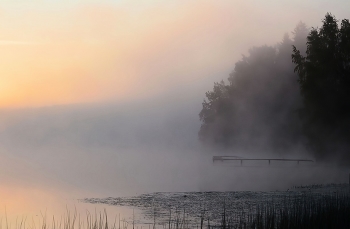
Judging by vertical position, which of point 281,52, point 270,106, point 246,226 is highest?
point 281,52

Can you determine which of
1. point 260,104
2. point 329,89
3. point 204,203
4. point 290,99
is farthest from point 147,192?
point 260,104

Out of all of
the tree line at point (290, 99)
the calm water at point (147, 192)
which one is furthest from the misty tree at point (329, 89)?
the calm water at point (147, 192)

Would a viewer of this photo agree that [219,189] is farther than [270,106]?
No

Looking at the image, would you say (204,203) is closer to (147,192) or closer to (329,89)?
(147,192)

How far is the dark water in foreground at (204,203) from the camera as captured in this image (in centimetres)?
2007

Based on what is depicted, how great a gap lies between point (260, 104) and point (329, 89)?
73.8 feet

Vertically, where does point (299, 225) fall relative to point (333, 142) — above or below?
below

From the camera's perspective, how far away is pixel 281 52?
62.8 meters

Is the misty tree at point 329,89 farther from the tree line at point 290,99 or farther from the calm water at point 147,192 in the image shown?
the calm water at point 147,192

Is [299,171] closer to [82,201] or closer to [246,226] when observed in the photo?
[82,201]

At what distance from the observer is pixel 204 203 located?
24.8 m

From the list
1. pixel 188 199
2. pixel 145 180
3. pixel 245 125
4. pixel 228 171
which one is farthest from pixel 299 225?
pixel 245 125

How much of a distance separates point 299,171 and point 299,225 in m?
28.3

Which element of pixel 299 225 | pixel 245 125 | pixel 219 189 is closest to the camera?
pixel 299 225
